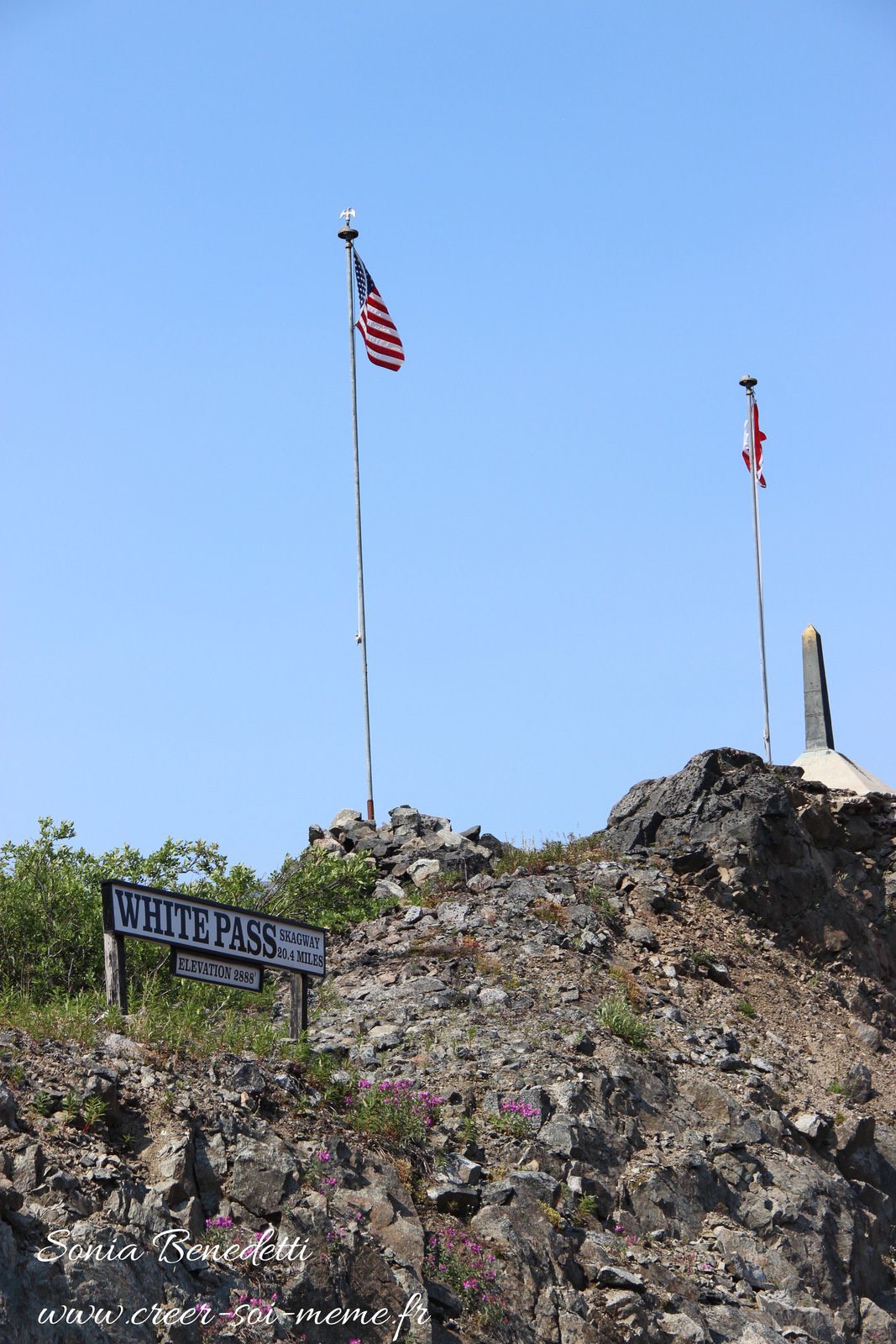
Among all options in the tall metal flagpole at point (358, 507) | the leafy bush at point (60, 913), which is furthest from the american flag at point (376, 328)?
the leafy bush at point (60, 913)

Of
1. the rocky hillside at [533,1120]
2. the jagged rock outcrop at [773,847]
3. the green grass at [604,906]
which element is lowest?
the rocky hillside at [533,1120]

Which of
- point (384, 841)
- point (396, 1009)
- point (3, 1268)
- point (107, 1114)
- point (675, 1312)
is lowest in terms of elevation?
point (675, 1312)

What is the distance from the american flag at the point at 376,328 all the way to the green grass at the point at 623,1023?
43.7ft

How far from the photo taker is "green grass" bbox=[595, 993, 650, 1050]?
16125 mm

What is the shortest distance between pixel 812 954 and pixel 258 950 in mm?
10139

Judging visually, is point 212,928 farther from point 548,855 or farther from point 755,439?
point 755,439

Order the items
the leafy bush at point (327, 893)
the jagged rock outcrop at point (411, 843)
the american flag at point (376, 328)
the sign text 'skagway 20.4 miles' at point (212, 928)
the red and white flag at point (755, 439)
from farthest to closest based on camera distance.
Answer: the red and white flag at point (755, 439) < the american flag at point (376, 328) < the jagged rock outcrop at point (411, 843) < the leafy bush at point (327, 893) < the sign text 'skagway 20.4 miles' at point (212, 928)

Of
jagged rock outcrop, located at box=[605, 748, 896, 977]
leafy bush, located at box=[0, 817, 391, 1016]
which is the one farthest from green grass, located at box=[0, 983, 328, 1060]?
jagged rock outcrop, located at box=[605, 748, 896, 977]

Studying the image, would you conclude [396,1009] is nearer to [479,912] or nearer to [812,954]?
[479,912]

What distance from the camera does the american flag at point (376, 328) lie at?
83.8 feet

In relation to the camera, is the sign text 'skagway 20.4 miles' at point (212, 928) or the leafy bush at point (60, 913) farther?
the leafy bush at point (60, 913)

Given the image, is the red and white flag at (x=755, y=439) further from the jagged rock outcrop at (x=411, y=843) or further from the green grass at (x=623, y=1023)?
the green grass at (x=623, y=1023)

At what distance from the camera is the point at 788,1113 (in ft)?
52.1

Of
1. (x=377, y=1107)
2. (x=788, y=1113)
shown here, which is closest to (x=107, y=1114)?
(x=377, y=1107)
